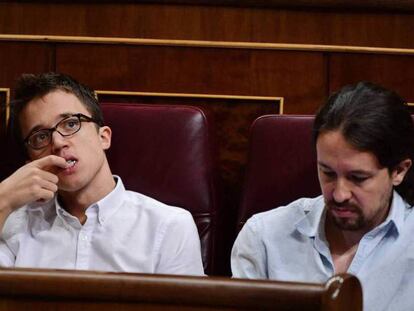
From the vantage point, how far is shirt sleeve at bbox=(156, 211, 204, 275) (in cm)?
114

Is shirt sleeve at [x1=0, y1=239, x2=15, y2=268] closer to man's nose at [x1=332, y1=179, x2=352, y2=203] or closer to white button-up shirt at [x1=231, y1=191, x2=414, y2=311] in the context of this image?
white button-up shirt at [x1=231, y1=191, x2=414, y2=311]

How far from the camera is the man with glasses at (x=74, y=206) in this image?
115 centimetres

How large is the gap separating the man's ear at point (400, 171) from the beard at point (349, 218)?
7 centimetres

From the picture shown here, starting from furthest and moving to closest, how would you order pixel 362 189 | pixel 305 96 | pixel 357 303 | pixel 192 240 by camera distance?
pixel 305 96, pixel 192 240, pixel 362 189, pixel 357 303

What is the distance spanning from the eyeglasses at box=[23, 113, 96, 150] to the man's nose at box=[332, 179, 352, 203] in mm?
398

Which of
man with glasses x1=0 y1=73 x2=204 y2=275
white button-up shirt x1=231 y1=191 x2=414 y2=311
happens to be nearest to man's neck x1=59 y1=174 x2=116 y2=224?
man with glasses x1=0 y1=73 x2=204 y2=275

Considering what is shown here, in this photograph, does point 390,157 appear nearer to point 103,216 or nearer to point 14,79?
point 103,216

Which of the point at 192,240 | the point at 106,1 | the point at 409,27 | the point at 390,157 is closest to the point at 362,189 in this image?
the point at 390,157

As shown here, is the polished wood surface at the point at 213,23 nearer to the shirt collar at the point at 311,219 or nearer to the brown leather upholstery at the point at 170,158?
the brown leather upholstery at the point at 170,158

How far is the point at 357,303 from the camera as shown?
0.60 meters

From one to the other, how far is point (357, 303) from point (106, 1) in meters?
1.08

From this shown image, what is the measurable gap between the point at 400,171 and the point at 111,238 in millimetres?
412

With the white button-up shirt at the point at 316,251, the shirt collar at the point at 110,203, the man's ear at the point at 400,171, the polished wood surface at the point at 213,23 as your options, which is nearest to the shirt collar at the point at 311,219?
the white button-up shirt at the point at 316,251

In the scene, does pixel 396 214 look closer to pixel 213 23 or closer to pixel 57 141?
pixel 57 141
